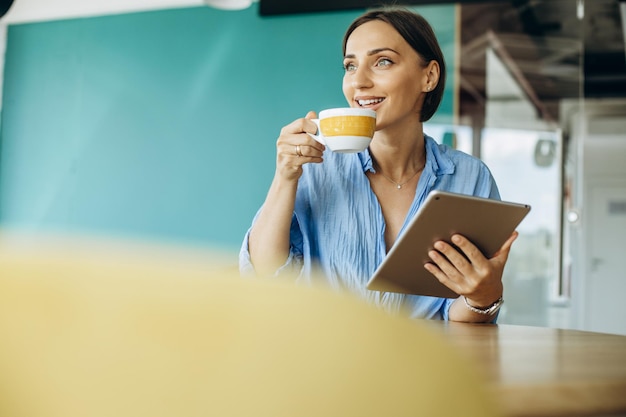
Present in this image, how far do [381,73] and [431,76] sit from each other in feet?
0.69

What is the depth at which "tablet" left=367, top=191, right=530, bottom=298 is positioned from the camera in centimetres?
109

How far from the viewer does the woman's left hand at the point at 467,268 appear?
3.93 ft

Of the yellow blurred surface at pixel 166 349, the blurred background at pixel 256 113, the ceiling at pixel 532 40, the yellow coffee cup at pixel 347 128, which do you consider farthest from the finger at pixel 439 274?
the ceiling at pixel 532 40

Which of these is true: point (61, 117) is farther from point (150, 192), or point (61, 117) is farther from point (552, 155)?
point (552, 155)

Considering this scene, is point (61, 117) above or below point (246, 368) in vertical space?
above

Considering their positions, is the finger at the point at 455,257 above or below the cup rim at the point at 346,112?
below

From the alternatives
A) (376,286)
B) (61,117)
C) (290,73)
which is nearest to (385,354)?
(376,286)

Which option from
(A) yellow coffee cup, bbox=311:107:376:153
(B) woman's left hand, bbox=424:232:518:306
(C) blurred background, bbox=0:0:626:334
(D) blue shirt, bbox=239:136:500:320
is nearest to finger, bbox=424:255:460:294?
(B) woman's left hand, bbox=424:232:518:306

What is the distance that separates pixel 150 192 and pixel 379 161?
2519 mm

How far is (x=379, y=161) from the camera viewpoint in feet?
5.89

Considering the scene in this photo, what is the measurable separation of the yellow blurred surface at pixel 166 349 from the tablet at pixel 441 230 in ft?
2.92

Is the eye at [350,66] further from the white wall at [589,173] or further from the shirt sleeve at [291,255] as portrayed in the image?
the white wall at [589,173]

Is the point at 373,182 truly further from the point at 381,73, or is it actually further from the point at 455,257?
the point at 455,257

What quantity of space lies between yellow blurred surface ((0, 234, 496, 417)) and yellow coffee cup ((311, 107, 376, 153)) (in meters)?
1.28
